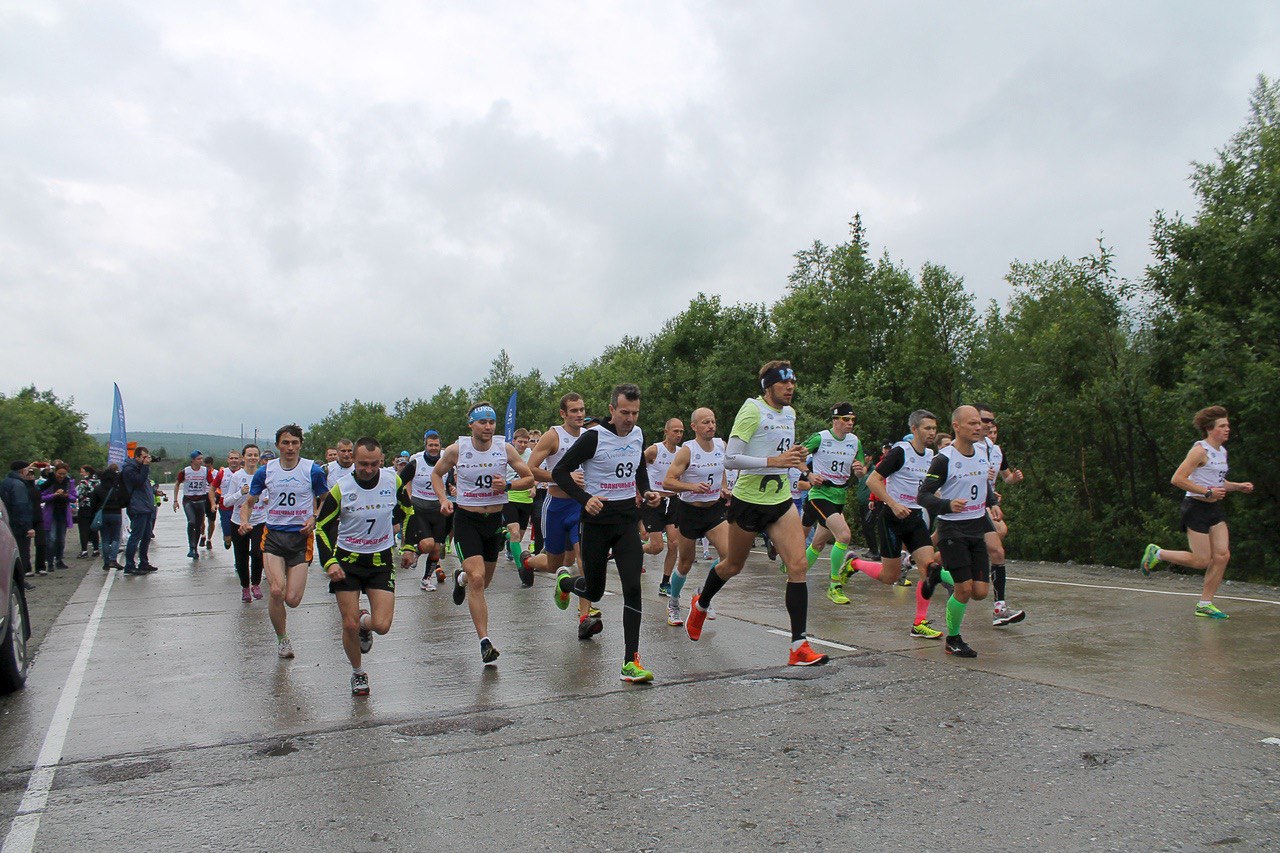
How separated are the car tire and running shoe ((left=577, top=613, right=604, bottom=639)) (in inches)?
163

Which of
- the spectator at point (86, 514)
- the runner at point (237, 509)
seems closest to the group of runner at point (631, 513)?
the runner at point (237, 509)

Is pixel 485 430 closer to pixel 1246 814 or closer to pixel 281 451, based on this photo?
pixel 281 451

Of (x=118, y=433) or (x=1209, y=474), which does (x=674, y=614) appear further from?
(x=118, y=433)

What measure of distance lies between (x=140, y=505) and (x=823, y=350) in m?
29.8

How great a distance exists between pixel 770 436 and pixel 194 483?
47.7 feet

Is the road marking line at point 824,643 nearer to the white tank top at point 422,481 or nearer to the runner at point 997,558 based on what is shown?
the runner at point 997,558

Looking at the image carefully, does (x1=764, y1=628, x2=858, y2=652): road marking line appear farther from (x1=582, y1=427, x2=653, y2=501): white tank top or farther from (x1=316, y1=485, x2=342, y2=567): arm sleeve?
(x1=316, y1=485, x2=342, y2=567): arm sleeve

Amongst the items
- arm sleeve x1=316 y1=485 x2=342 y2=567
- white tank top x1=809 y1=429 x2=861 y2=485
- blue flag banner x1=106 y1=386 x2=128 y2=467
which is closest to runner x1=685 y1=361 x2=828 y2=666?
arm sleeve x1=316 y1=485 x2=342 y2=567

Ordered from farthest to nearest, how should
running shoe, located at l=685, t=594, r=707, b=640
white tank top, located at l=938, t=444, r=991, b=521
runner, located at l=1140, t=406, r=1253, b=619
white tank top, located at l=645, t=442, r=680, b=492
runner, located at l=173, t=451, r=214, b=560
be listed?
runner, located at l=173, t=451, r=214, b=560 → white tank top, located at l=645, t=442, r=680, b=492 → runner, located at l=1140, t=406, r=1253, b=619 → running shoe, located at l=685, t=594, r=707, b=640 → white tank top, located at l=938, t=444, r=991, b=521

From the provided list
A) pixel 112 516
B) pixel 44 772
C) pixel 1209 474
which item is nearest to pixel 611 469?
pixel 44 772

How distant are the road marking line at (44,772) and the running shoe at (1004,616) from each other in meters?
7.12

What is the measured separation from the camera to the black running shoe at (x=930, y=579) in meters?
8.08

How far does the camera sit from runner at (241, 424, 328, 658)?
8117 millimetres

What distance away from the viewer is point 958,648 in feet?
23.5
